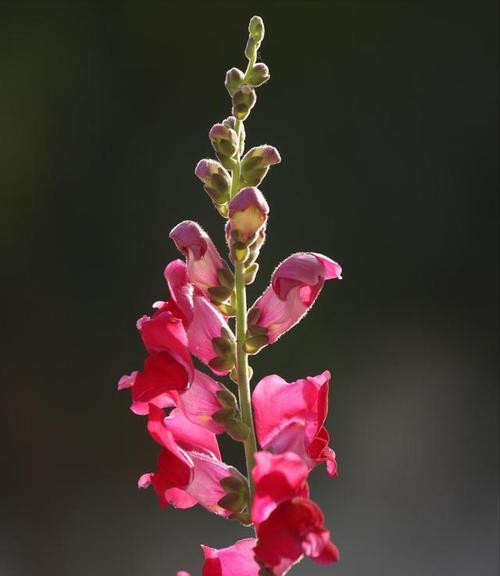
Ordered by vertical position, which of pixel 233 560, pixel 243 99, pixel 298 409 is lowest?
pixel 233 560

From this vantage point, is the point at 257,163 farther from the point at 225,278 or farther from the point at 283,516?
the point at 283,516

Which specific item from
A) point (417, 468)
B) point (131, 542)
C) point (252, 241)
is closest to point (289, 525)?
point (252, 241)

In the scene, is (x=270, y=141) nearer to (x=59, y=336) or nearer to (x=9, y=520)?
(x=59, y=336)

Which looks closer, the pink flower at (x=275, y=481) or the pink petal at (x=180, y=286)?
the pink flower at (x=275, y=481)

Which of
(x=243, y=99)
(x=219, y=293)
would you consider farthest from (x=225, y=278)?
(x=243, y=99)

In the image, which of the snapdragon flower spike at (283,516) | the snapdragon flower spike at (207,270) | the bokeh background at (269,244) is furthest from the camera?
the bokeh background at (269,244)

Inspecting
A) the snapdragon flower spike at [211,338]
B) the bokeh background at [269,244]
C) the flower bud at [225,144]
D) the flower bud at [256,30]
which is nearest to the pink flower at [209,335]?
the snapdragon flower spike at [211,338]

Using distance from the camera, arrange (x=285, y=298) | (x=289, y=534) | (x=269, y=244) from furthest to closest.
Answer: (x=269, y=244)
(x=285, y=298)
(x=289, y=534)

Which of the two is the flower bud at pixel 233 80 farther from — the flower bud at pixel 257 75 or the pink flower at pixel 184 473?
the pink flower at pixel 184 473
